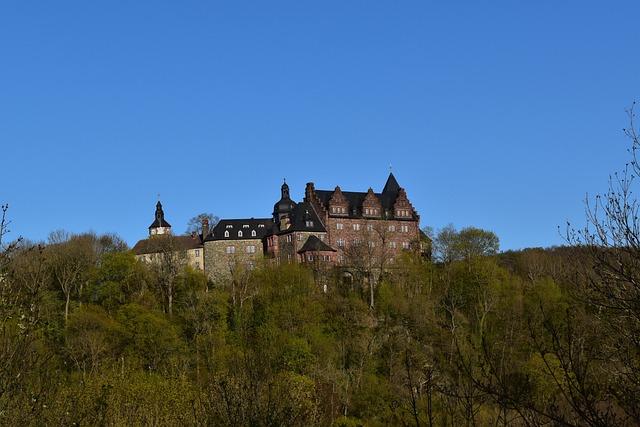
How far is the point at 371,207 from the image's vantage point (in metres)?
87.2

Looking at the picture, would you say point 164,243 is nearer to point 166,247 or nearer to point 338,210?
point 166,247

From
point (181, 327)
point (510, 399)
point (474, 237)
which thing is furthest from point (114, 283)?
point (510, 399)

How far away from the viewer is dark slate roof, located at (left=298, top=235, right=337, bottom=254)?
81.6 metres

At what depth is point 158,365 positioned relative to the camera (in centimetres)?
5619

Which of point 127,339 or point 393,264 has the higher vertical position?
point 393,264

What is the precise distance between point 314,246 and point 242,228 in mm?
9453

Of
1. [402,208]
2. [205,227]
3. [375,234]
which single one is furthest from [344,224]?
[205,227]

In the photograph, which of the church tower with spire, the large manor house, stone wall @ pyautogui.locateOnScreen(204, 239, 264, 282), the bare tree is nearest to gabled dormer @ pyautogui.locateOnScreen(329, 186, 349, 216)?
the large manor house

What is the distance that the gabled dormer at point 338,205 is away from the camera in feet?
281

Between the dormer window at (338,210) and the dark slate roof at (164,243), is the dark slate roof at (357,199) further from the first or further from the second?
the dark slate roof at (164,243)

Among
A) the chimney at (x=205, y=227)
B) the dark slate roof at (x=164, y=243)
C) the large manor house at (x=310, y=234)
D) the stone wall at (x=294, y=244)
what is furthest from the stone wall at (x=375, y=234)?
the dark slate roof at (x=164, y=243)

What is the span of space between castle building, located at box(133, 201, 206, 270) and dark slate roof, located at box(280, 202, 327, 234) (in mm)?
9921

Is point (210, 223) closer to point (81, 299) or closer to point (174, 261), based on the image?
point (174, 261)

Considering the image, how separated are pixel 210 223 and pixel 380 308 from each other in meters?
29.6
